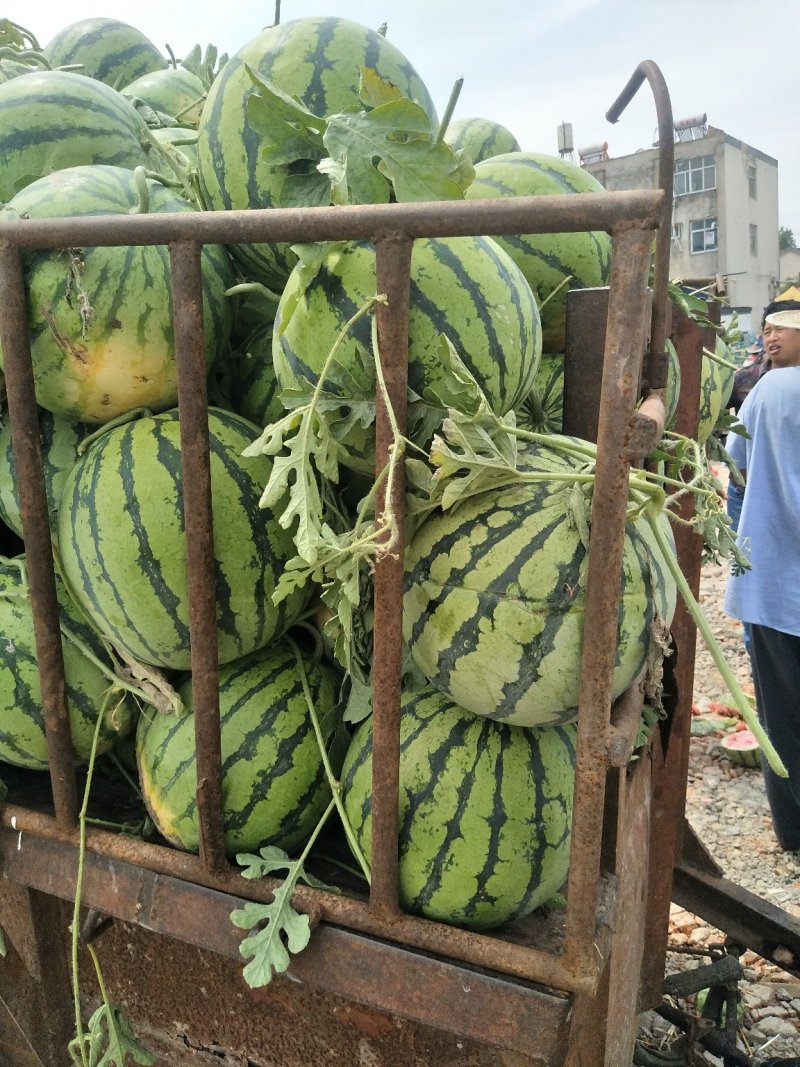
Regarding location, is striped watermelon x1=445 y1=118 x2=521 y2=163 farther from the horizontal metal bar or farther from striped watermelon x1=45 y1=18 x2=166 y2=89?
the horizontal metal bar

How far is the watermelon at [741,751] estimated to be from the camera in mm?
5223

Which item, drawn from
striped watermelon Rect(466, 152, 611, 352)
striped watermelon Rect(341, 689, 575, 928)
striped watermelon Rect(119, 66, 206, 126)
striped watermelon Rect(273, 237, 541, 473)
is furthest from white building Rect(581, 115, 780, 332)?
striped watermelon Rect(341, 689, 575, 928)

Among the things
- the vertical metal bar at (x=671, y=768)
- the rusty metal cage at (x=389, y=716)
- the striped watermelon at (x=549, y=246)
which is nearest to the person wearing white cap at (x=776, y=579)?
the vertical metal bar at (x=671, y=768)

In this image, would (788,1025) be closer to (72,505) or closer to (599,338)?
(599,338)

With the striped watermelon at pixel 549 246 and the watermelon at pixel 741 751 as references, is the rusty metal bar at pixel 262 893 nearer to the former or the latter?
the striped watermelon at pixel 549 246

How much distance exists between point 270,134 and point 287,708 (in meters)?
0.94

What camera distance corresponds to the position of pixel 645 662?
126cm

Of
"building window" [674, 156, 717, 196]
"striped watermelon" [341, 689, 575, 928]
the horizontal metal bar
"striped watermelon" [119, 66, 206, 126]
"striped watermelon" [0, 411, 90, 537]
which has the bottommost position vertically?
the horizontal metal bar

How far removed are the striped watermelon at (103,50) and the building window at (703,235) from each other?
121ft

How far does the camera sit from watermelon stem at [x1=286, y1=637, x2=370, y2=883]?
1.41 m

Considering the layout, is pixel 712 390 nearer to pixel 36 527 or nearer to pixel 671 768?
pixel 671 768

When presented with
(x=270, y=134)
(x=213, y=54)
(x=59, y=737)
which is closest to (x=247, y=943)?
(x=59, y=737)

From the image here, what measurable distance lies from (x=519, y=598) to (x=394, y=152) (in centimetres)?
64

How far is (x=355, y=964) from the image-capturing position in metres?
1.34
